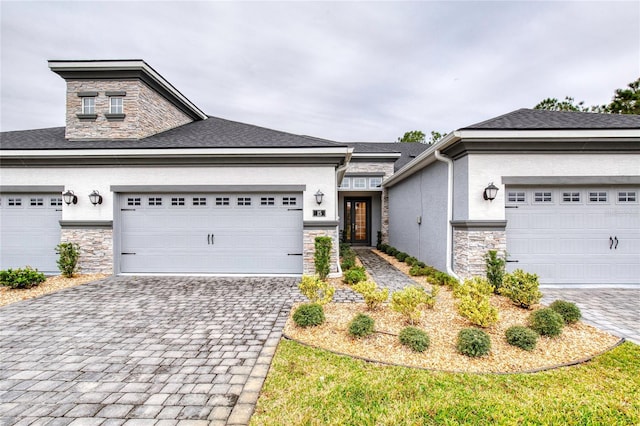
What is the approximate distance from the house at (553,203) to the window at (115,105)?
10.4 metres

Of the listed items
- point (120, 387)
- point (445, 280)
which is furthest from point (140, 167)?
point (445, 280)

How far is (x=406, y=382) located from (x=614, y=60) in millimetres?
21330

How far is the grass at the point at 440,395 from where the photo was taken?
2.39 meters

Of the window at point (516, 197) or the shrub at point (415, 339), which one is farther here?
the window at point (516, 197)

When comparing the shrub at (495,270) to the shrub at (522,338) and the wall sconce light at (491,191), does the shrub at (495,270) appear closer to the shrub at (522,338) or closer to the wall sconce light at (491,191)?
the wall sconce light at (491,191)

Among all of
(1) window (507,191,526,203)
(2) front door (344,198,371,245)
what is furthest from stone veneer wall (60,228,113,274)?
(1) window (507,191,526,203)

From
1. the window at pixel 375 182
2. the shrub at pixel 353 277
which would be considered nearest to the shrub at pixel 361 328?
the shrub at pixel 353 277

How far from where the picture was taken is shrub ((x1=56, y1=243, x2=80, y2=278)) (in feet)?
25.3

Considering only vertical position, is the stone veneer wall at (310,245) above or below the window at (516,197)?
below

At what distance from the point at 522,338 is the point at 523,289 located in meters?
1.91

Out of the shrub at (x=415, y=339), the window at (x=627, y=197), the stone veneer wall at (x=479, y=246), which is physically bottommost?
the shrub at (x=415, y=339)

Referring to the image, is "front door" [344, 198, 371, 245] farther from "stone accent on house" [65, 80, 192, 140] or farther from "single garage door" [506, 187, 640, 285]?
"stone accent on house" [65, 80, 192, 140]

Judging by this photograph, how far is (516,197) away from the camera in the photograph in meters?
6.94

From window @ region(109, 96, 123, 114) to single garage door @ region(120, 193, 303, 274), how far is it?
10.7 ft
